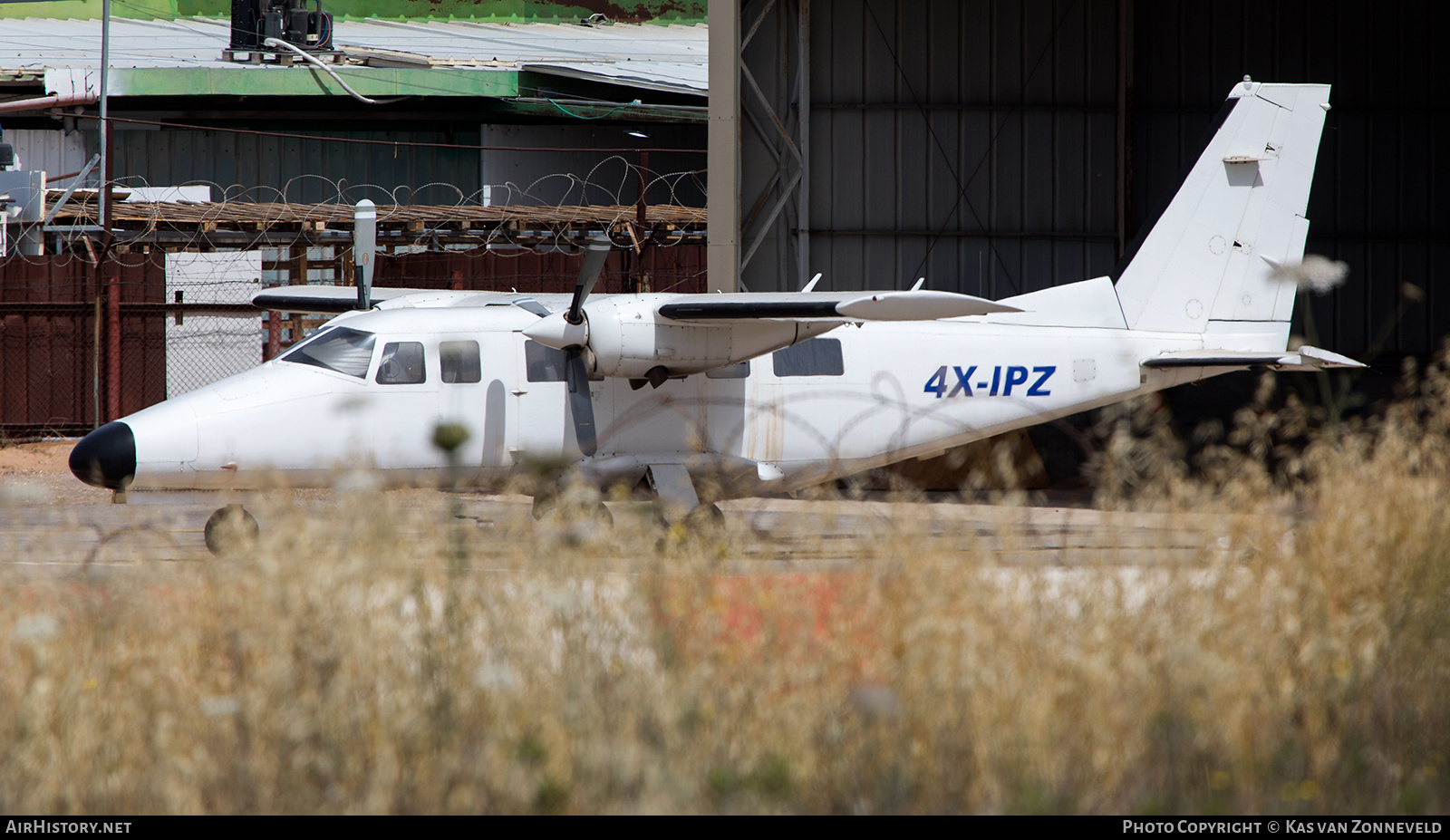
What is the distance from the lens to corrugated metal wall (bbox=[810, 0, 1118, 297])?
670 inches

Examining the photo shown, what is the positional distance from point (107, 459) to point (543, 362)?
12.1 feet

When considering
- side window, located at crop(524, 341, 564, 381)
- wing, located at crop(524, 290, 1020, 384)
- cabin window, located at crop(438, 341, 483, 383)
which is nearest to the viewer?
wing, located at crop(524, 290, 1020, 384)

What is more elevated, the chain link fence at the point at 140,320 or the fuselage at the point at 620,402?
the chain link fence at the point at 140,320

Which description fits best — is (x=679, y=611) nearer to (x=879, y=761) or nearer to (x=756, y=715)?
(x=756, y=715)

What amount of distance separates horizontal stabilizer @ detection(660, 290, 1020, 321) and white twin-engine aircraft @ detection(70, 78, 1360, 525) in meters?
0.02

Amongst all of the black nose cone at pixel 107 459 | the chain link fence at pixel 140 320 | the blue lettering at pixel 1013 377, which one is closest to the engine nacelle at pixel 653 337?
the blue lettering at pixel 1013 377

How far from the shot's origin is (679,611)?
4352 mm

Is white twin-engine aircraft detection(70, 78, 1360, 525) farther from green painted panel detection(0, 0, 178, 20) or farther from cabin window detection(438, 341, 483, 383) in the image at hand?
green painted panel detection(0, 0, 178, 20)

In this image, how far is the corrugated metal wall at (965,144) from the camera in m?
17.0

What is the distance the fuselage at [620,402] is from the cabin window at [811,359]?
0.05 ft

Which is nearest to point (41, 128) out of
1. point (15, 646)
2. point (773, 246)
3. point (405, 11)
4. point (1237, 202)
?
point (405, 11)

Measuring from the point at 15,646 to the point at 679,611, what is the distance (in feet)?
7.59

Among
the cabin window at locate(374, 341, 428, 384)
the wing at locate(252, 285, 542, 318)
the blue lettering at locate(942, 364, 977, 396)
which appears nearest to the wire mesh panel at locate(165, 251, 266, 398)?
the wing at locate(252, 285, 542, 318)

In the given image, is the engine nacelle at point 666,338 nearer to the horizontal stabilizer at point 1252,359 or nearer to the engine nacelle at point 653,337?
the engine nacelle at point 653,337
